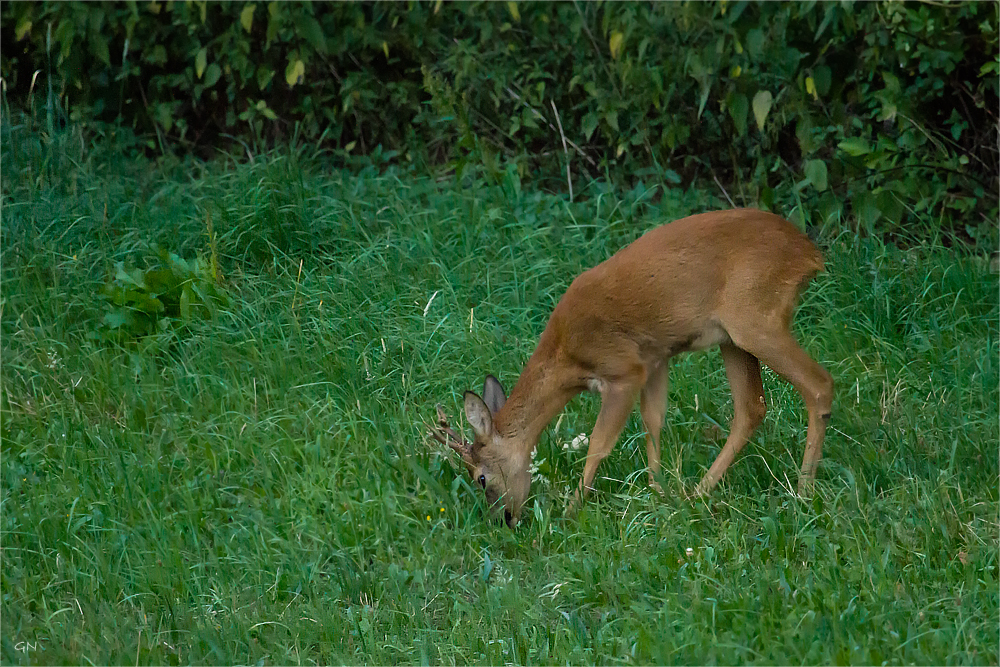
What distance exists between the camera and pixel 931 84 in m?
7.20

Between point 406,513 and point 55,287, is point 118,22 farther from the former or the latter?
point 406,513

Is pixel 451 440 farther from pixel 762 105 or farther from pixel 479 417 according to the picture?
pixel 762 105

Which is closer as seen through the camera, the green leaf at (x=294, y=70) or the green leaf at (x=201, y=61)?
the green leaf at (x=294, y=70)

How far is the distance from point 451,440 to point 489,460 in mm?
204

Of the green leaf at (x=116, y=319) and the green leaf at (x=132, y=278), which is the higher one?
the green leaf at (x=132, y=278)

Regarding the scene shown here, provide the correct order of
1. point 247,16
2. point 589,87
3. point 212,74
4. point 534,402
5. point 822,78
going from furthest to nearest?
1. point 212,74
2. point 589,87
3. point 247,16
4. point 822,78
5. point 534,402

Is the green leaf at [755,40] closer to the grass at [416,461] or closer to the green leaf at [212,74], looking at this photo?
the grass at [416,461]

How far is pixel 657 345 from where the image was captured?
5273 mm

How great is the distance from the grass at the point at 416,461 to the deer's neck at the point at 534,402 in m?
0.16

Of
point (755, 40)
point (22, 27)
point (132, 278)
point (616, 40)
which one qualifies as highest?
point (755, 40)

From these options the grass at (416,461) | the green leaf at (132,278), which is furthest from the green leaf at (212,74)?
the green leaf at (132,278)

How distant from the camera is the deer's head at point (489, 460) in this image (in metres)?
5.11

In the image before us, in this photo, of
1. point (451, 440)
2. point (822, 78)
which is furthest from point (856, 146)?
point (451, 440)

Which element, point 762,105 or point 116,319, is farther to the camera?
point 762,105
